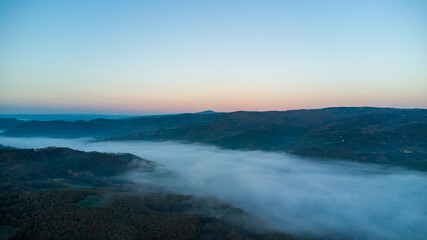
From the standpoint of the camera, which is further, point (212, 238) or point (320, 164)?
point (320, 164)

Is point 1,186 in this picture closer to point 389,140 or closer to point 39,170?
point 39,170

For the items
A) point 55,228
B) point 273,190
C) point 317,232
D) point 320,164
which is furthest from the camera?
point 320,164

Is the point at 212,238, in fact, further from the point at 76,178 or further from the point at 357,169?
the point at 357,169

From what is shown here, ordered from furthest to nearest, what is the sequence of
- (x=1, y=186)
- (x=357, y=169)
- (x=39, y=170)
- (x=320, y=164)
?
(x=320, y=164) → (x=357, y=169) → (x=39, y=170) → (x=1, y=186)

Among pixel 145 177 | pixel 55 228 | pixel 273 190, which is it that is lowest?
Result: pixel 273 190

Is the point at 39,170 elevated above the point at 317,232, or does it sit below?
above

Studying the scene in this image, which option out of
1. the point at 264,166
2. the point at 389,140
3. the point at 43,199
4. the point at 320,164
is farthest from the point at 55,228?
the point at 389,140
